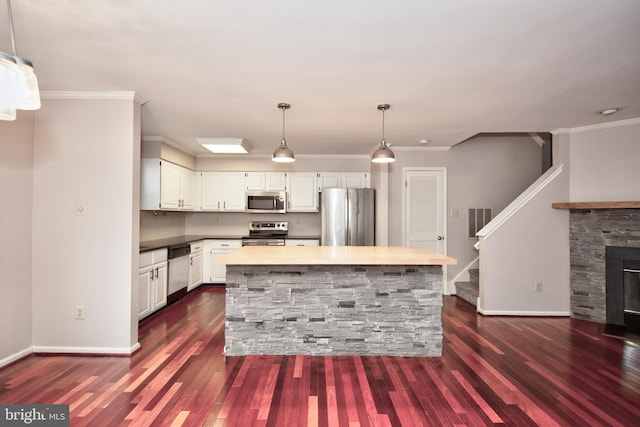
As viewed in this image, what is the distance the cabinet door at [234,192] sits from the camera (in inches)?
230

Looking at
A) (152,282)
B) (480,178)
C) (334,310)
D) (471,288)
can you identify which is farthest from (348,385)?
(480,178)

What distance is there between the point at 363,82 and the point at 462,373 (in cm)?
248

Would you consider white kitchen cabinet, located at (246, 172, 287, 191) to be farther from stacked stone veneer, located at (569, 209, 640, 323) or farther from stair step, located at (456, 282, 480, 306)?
stacked stone veneer, located at (569, 209, 640, 323)

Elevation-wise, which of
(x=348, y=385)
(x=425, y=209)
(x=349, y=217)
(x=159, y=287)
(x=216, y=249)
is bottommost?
(x=348, y=385)

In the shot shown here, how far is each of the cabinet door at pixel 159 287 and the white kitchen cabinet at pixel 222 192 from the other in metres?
1.76

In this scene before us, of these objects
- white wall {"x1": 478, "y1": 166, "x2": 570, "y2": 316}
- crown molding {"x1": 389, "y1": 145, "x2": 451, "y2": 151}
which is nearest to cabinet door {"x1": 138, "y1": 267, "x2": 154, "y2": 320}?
crown molding {"x1": 389, "y1": 145, "x2": 451, "y2": 151}

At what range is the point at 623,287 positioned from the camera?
12.3 ft

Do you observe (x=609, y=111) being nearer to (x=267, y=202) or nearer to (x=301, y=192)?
(x=301, y=192)

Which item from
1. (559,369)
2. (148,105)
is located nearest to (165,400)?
(148,105)

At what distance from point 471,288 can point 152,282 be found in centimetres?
432

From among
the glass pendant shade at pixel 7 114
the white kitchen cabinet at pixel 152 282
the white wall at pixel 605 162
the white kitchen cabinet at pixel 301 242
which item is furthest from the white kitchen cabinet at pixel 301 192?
the glass pendant shade at pixel 7 114

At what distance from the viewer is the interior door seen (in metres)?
5.14

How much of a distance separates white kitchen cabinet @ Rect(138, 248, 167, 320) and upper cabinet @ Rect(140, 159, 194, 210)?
2.61 feet

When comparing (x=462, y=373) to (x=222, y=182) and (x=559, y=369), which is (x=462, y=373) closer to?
(x=559, y=369)
